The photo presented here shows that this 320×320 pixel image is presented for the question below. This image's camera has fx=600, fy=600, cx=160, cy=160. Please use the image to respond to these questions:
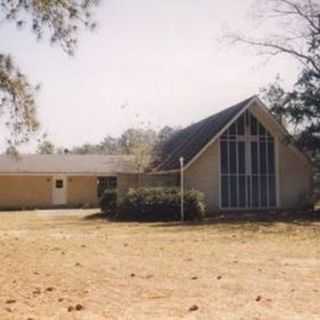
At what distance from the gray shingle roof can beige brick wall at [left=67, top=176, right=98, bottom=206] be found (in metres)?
0.57

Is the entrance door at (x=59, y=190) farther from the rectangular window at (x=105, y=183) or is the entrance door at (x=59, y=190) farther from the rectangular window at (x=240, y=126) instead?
the rectangular window at (x=240, y=126)

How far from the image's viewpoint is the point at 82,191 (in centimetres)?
4194

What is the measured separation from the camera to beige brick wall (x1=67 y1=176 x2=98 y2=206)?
136ft

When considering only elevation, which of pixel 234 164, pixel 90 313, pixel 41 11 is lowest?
pixel 90 313

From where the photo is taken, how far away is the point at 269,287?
366 inches

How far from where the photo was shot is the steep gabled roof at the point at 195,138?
31109 mm

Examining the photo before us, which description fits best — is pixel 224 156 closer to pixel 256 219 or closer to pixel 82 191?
pixel 256 219

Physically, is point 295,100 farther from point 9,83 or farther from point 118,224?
point 9,83

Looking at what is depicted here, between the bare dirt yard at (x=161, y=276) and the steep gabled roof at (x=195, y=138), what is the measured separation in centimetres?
1241

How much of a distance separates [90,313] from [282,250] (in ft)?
25.7

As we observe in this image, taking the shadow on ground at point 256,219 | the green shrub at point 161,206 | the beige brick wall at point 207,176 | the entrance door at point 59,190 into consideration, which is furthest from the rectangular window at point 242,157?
the entrance door at point 59,190

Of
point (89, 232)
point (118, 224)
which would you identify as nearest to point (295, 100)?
point (118, 224)

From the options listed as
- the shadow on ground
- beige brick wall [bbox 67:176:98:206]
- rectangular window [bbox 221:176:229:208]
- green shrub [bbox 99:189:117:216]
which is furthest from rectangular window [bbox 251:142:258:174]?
beige brick wall [bbox 67:176:98:206]

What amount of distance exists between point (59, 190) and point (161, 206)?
16.5 m
